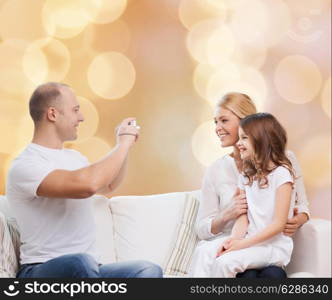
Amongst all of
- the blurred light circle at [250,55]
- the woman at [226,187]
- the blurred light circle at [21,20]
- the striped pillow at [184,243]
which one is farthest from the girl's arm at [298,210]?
the blurred light circle at [21,20]

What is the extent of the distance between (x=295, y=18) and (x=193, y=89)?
0.67 metres

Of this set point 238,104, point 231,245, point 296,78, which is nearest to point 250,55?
point 296,78

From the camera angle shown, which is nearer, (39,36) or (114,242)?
(114,242)

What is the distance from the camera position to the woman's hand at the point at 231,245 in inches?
81.6

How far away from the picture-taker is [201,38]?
124 inches

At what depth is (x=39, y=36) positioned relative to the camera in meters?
2.91

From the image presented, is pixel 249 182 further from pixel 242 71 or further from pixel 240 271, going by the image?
pixel 242 71

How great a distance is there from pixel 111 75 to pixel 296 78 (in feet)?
3.26

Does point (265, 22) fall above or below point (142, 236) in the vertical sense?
above

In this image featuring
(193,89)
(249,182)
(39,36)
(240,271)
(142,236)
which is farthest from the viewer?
(193,89)

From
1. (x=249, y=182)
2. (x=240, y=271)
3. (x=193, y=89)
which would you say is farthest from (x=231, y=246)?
(x=193, y=89)

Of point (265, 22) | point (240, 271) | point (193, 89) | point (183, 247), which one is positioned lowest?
point (240, 271)

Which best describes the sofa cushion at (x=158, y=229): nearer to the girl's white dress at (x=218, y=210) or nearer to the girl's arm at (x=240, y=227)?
the girl's white dress at (x=218, y=210)

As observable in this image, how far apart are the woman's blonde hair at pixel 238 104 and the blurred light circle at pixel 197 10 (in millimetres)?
886
